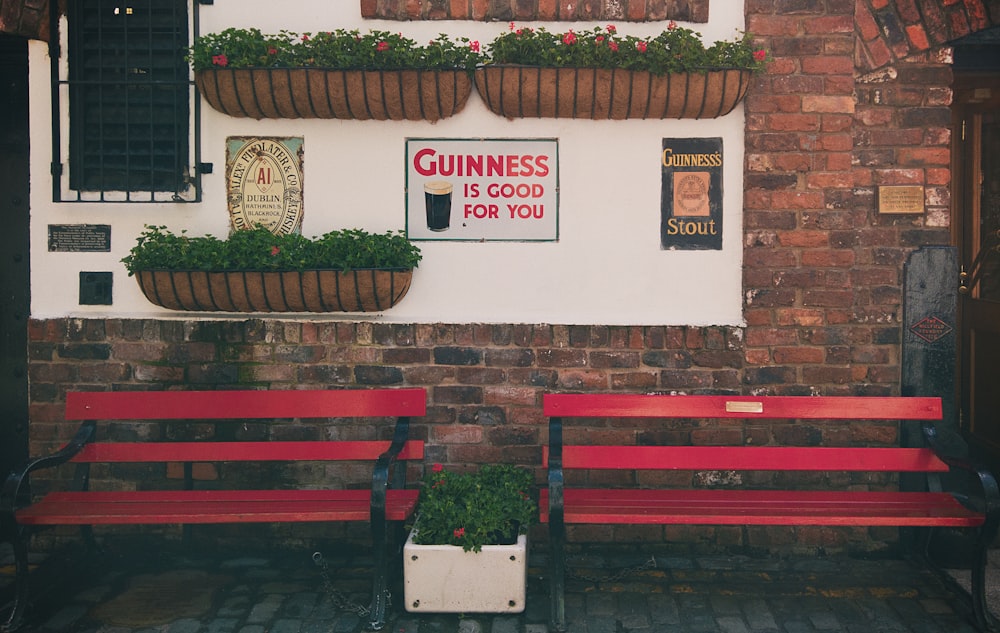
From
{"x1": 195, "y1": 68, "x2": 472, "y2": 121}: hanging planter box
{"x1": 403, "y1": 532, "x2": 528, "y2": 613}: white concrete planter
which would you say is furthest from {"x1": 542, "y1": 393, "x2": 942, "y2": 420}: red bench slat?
{"x1": 195, "y1": 68, "x2": 472, "y2": 121}: hanging planter box

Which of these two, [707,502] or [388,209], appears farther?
[388,209]

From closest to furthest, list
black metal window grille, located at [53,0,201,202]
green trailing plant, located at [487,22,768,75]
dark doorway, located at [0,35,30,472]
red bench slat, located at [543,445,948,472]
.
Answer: red bench slat, located at [543,445,948,472], green trailing plant, located at [487,22,768,75], black metal window grille, located at [53,0,201,202], dark doorway, located at [0,35,30,472]

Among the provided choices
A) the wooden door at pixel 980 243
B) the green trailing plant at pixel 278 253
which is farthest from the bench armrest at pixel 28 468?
the wooden door at pixel 980 243

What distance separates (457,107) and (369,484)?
2.05 metres

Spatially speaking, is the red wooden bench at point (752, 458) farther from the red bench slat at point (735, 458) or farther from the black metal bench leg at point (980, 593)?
the black metal bench leg at point (980, 593)

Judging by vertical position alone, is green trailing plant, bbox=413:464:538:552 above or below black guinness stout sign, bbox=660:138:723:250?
below

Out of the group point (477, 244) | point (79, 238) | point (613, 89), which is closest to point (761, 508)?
point (477, 244)

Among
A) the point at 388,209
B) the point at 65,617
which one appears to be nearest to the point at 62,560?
the point at 65,617

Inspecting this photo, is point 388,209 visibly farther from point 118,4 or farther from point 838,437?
point 838,437

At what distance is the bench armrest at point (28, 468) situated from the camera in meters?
3.68

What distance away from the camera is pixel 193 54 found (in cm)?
427

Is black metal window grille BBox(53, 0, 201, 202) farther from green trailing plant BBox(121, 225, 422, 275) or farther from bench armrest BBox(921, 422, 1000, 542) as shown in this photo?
bench armrest BBox(921, 422, 1000, 542)

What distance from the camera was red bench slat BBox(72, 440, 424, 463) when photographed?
4148mm

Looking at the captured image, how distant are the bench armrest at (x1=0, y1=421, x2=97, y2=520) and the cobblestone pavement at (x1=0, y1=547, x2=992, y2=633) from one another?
1.53 ft
